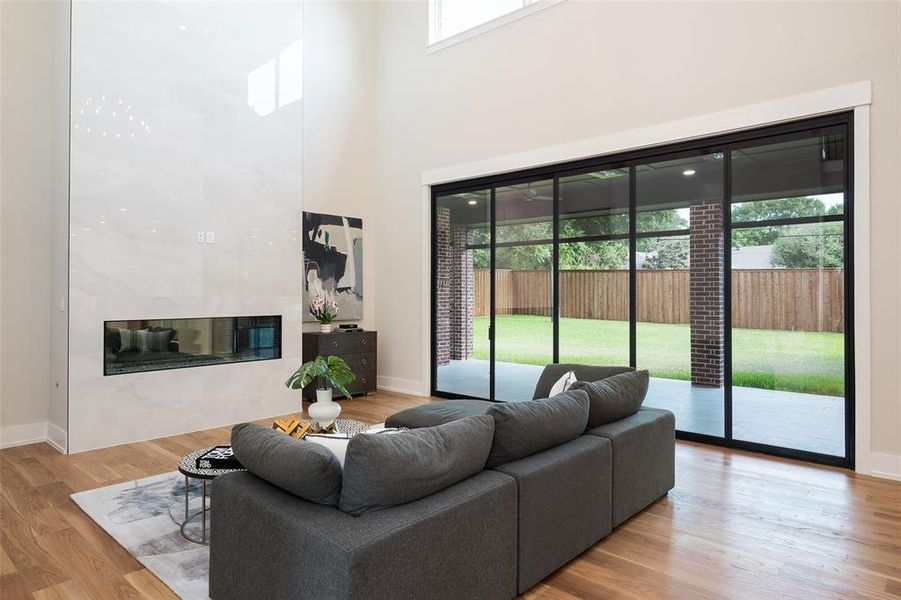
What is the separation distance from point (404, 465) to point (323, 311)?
515 cm

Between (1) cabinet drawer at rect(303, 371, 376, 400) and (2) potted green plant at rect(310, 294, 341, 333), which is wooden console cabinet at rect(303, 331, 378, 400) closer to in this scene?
(1) cabinet drawer at rect(303, 371, 376, 400)

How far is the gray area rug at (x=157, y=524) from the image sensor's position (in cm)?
257

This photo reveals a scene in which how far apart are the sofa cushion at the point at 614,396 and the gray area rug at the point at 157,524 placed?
2.11 meters

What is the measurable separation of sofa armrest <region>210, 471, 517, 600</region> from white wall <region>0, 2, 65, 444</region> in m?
3.78

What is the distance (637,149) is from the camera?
206 inches

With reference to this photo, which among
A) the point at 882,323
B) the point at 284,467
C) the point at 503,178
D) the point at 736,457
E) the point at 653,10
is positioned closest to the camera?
the point at 284,467

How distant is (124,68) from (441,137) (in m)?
3.48

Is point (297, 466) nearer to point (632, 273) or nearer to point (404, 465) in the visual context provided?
point (404, 465)

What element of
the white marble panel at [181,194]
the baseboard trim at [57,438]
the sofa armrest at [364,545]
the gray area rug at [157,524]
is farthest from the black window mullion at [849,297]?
the baseboard trim at [57,438]

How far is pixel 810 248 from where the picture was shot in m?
4.37

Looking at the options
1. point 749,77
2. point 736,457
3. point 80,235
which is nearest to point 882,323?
point 736,457

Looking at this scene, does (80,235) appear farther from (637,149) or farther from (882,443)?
(882,443)

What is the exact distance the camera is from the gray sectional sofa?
1.77m

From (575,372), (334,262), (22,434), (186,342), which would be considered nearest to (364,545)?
(575,372)
